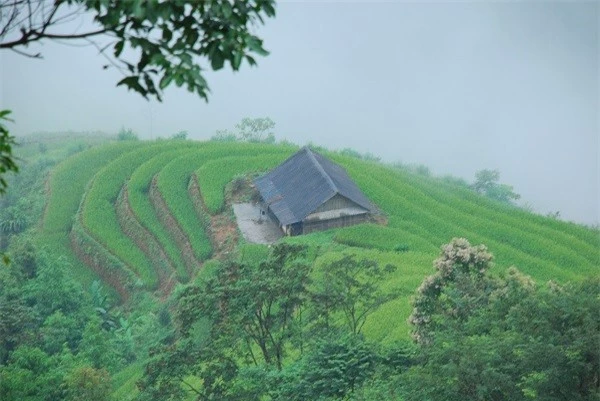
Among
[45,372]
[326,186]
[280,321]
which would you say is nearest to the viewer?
[280,321]

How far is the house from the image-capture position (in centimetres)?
1695

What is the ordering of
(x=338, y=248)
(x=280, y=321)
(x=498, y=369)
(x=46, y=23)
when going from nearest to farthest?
(x=46, y=23), (x=498, y=369), (x=280, y=321), (x=338, y=248)

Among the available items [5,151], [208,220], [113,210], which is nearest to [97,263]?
[113,210]

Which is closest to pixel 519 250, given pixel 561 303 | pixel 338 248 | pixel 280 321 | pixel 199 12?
pixel 338 248

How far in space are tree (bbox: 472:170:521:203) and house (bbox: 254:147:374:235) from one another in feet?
23.1

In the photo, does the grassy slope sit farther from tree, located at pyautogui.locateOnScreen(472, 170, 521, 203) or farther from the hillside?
tree, located at pyautogui.locateOnScreen(472, 170, 521, 203)

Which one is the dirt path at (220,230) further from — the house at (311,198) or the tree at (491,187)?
the tree at (491,187)

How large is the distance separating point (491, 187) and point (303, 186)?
348 inches

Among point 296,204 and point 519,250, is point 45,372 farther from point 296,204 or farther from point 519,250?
point 519,250

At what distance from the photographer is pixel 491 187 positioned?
982 inches

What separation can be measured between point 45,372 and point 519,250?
328 inches

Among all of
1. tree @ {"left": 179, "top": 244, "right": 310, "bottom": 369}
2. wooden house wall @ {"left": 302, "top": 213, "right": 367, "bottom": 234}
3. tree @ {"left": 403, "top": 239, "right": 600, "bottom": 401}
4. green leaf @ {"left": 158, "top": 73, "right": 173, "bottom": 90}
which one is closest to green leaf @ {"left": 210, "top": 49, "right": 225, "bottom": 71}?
green leaf @ {"left": 158, "top": 73, "right": 173, "bottom": 90}

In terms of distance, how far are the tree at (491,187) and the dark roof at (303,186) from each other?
21.7 feet

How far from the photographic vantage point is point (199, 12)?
3.42 m
